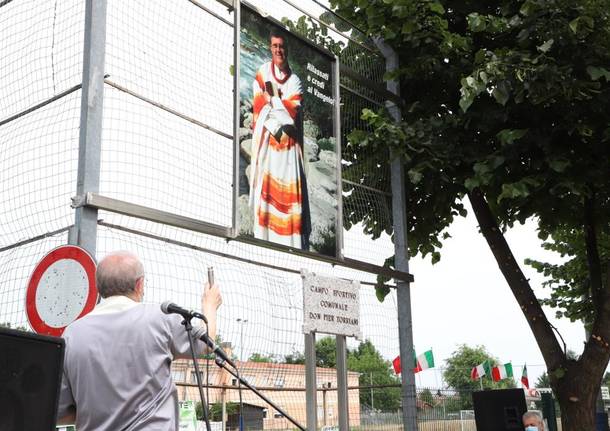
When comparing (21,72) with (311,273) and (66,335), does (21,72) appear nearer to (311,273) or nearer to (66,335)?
(311,273)

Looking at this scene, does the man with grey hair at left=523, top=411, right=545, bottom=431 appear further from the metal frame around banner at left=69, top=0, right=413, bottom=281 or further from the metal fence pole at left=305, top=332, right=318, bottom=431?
the metal frame around banner at left=69, top=0, right=413, bottom=281

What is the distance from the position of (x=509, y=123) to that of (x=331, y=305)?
11.5 feet

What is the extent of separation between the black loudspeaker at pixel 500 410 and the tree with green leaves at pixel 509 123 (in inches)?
28.2

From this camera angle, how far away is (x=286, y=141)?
778 cm

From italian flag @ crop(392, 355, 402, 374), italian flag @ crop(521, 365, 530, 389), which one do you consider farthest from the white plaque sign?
italian flag @ crop(521, 365, 530, 389)

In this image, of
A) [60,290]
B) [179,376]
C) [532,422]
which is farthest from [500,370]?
[60,290]

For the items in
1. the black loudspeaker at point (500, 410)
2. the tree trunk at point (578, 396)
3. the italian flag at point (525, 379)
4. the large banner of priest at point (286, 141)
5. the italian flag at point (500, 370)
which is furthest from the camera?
the italian flag at point (500, 370)

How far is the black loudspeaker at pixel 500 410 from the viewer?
401 inches

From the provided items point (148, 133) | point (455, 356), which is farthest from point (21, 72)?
point (455, 356)

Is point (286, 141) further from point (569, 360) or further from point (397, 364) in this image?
point (569, 360)

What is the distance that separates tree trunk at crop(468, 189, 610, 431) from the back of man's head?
6.74 m

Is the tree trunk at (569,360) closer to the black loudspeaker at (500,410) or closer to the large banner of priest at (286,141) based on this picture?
the black loudspeaker at (500,410)

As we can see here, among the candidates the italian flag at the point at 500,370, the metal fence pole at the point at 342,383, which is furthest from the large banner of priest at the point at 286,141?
the italian flag at the point at 500,370

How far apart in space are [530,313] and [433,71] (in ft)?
10.4
